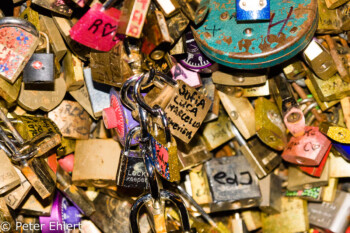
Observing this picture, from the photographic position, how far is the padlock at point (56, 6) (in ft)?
5.38

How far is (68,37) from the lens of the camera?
1693 millimetres

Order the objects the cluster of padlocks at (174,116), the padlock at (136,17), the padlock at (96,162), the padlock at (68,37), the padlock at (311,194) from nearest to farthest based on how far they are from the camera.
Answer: the padlock at (136,17) < the cluster of padlocks at (174,116) < the padlock at (68,37) < the padlock at (96,162) < the padlock at (311,194)

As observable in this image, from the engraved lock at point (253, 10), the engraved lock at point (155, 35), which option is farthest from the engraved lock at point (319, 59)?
the engraved lock at point (155, 35)

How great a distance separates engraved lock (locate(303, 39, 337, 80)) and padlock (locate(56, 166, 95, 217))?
3.29 feet

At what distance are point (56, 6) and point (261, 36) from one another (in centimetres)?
71

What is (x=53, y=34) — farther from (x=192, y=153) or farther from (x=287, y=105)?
(x=287, y=105)

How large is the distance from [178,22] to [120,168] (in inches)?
21.2

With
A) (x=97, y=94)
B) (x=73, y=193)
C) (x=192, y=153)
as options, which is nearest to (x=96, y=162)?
(x=73, y=193)

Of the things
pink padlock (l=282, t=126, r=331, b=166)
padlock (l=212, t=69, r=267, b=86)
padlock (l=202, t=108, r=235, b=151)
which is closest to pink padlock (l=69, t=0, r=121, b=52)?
padlock (l=212, t=69, r=267, b=86)

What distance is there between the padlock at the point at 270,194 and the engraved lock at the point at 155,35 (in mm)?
790

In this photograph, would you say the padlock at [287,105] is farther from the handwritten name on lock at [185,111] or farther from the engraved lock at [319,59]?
the handwritten name on lock at [185,111]

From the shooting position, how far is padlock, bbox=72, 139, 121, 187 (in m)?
1.81

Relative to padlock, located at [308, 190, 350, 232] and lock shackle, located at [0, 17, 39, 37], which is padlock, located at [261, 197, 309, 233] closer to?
padlock, located at [308, 190, 350, 232]

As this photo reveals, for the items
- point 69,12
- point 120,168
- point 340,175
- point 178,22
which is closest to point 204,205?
point 120,168
